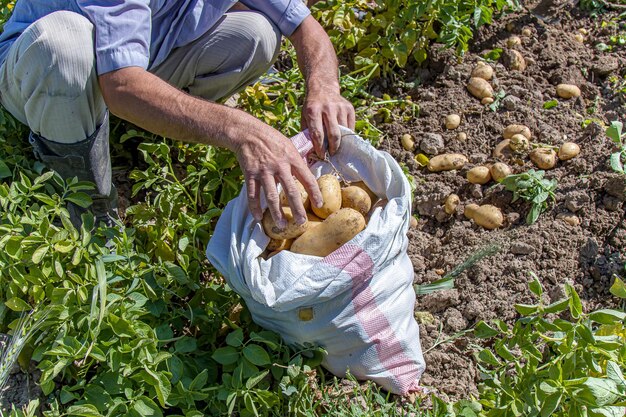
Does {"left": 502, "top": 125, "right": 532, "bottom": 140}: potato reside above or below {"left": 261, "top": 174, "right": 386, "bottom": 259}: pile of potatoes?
→ below

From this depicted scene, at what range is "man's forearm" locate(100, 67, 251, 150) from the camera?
2016mm

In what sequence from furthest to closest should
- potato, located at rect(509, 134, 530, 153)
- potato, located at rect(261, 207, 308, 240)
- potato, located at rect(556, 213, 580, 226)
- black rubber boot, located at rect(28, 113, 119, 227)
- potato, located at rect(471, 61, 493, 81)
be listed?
potato, located at rect(471, 61, 493, 81) → potato, located at rect(509, 134, 530, 153) → potato, located at rect(556, 213, 580, 226) → black rubber boot, located at rect(28, 113, 119, 227) → potato, located at rect(261, 207, 308, 240)

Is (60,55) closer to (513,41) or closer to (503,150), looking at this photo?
(503,150)

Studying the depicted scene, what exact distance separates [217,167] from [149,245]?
0.36 meters

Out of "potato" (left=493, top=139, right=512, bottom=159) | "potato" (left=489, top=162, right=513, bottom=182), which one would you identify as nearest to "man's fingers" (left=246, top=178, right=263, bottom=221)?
"potato" (left=489, top=162, right=513, bottom=182)

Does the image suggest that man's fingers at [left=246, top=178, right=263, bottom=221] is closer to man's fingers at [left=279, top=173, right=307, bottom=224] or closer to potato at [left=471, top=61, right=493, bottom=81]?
man's fingers at [left=279, top=173, right=307, bottom=224]

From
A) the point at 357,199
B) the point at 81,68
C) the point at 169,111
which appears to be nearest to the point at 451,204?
the point at 357,199

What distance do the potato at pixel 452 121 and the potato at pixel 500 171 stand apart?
30cm

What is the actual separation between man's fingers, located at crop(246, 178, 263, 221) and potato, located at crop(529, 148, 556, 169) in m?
1.19

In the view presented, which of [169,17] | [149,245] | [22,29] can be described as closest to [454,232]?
[149,245]

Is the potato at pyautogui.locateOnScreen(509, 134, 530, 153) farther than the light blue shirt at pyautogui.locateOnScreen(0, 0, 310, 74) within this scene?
Yes

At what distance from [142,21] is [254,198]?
674 mm

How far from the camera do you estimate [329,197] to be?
207 centimetres

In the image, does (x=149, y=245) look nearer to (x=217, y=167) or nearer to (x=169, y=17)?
(x=217, y=167)
